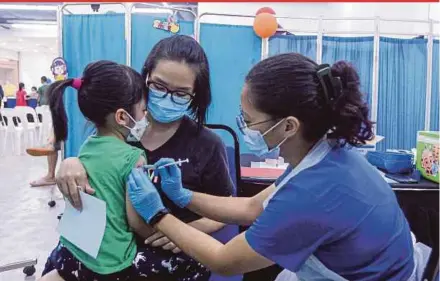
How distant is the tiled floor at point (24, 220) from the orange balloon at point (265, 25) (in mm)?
2664

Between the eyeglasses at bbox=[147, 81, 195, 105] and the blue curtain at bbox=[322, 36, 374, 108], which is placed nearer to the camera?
the eyeglasses at bbox=[147, 81, 195, 105]

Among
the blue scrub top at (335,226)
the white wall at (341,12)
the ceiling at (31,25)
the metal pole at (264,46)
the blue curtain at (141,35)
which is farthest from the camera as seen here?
the ceiling at (31,25)

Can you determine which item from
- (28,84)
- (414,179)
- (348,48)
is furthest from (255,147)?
(28,84)

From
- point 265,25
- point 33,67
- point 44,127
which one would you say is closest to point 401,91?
point 265,25

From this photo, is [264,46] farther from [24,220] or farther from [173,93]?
[173,93]

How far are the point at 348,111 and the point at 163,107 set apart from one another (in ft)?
1.79

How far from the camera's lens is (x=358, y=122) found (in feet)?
3.16

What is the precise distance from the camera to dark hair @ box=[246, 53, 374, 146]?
927mm

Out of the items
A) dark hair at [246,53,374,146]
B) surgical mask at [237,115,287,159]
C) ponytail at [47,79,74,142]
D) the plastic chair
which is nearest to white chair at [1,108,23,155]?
the plastic chair

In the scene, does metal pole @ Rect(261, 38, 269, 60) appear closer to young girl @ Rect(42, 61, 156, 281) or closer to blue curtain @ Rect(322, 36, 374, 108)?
blue curtain @ Rect(322, 36, 374, 108)

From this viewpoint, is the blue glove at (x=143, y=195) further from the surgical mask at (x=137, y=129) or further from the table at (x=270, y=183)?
the table at (x=270, y=183)

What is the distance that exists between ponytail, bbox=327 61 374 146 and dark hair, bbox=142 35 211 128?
1.42 ft

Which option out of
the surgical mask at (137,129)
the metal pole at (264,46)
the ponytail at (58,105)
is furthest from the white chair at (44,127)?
the surgical mask at (137,129)

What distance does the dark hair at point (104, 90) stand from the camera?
108 centimetres
